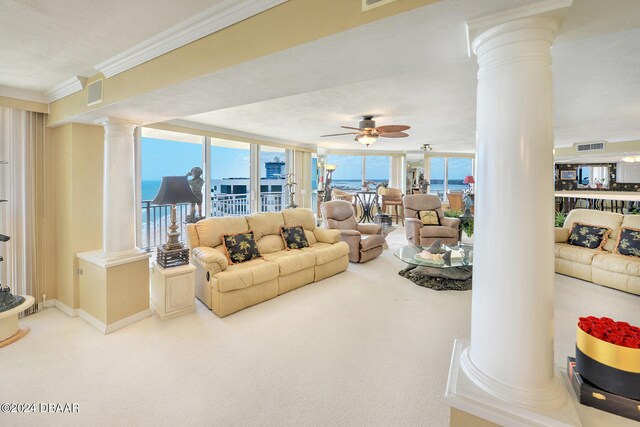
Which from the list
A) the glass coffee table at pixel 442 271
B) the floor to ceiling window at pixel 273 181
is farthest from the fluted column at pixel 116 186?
the floor to ceiling window at pixel 273 181

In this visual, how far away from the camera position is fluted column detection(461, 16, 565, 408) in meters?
1.20

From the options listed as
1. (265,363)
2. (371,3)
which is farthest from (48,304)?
(371,3)

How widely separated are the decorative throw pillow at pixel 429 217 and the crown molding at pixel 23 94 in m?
6.39

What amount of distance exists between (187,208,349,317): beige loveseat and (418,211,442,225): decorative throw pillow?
95.3 inches

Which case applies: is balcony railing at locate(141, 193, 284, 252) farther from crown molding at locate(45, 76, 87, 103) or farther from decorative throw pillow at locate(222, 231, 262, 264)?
crown molding at locate(45, 76, 87, 103)

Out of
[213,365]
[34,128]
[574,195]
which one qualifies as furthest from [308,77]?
[574,195]

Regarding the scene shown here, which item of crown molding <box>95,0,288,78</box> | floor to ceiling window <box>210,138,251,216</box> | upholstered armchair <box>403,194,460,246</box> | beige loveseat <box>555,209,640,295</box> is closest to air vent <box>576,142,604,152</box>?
beige loveseat <box>555,209,640,295</box>

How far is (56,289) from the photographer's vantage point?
3740 millimetres

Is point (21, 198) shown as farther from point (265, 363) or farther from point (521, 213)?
point (521, 213)

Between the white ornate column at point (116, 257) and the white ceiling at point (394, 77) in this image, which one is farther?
the white ornate column at point (116, 257)

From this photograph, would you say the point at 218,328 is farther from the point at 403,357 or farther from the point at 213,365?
the point at 403,357

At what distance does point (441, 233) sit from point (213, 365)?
514cm

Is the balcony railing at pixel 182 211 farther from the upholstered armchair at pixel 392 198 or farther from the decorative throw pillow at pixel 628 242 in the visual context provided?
the decorative throw pillow at pixel 628 242

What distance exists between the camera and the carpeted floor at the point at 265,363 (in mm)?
2002
